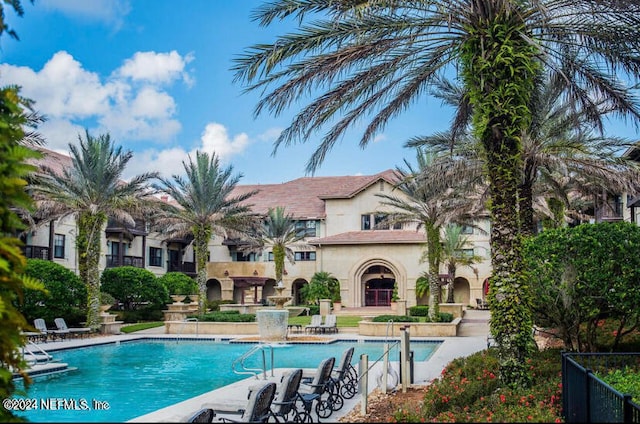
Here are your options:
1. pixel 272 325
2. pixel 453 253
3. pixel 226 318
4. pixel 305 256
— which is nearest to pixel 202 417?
pixel 272 325

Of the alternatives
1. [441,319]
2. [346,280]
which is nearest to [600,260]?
[441,319]

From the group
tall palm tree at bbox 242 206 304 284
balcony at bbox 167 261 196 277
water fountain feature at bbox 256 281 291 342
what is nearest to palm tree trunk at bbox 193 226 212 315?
tall palm tree at bbox 242 206 304 284

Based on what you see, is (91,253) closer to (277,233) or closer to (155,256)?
(277,233)

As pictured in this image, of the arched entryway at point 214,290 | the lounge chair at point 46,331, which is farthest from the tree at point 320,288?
the lounge chair at point 46,331

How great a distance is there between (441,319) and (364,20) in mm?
22407

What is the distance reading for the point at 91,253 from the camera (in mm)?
29000

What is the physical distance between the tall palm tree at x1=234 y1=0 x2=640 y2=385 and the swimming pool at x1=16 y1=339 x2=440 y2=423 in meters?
6.80

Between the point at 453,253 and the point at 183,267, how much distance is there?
24035 mm

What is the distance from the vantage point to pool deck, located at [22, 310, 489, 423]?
1132 cm

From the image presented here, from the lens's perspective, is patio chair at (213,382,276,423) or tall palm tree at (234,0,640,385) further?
tall palm tree at (234,0,640,385)

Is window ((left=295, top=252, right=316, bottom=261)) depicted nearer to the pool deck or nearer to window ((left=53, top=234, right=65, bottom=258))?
the pool deck

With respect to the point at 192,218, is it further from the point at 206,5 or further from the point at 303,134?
the point at 303,134

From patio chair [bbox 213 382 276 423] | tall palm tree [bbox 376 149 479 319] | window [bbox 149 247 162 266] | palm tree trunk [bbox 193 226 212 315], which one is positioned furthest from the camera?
window [bbox 149 247 162 266]

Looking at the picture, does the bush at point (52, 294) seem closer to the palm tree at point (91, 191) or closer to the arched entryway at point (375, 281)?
the palm tree at point (91, 191)
